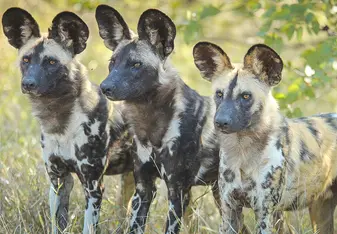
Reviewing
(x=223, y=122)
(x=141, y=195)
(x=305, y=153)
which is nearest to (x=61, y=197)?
(x=141, y=195)

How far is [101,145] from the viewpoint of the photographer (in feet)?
15.3

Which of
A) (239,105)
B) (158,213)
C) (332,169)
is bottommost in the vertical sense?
(158,213)

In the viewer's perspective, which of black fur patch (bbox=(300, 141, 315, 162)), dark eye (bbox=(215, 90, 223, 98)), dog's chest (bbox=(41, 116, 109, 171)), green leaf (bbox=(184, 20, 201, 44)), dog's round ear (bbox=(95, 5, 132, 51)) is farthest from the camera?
green leaf (bbox=(184, 20, 201, 44))

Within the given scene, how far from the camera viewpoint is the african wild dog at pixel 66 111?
459 cm

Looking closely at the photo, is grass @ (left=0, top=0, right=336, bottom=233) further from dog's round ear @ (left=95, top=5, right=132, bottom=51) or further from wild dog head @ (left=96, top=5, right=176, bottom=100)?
wild dog head @ (left=96, top=5, right=176, bottom=100)

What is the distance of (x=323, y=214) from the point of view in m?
4.76

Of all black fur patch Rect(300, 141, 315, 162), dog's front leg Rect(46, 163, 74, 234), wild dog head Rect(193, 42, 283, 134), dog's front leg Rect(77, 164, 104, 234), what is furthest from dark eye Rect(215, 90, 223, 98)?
dog's front leg Rect(46, 163, 74, 234)

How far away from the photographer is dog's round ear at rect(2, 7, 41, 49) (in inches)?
189

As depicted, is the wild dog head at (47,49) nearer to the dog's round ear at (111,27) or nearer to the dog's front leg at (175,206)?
the dog's round ear at (111,27)

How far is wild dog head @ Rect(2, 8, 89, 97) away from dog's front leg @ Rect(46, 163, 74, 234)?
463 mm

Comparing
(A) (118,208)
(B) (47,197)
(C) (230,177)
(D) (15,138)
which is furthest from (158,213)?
(D) (15,138)

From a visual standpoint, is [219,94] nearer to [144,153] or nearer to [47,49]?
[144,153]

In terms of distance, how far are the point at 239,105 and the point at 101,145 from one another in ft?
3.13

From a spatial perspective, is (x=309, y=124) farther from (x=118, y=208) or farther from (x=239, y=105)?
(x=118, y=208)
